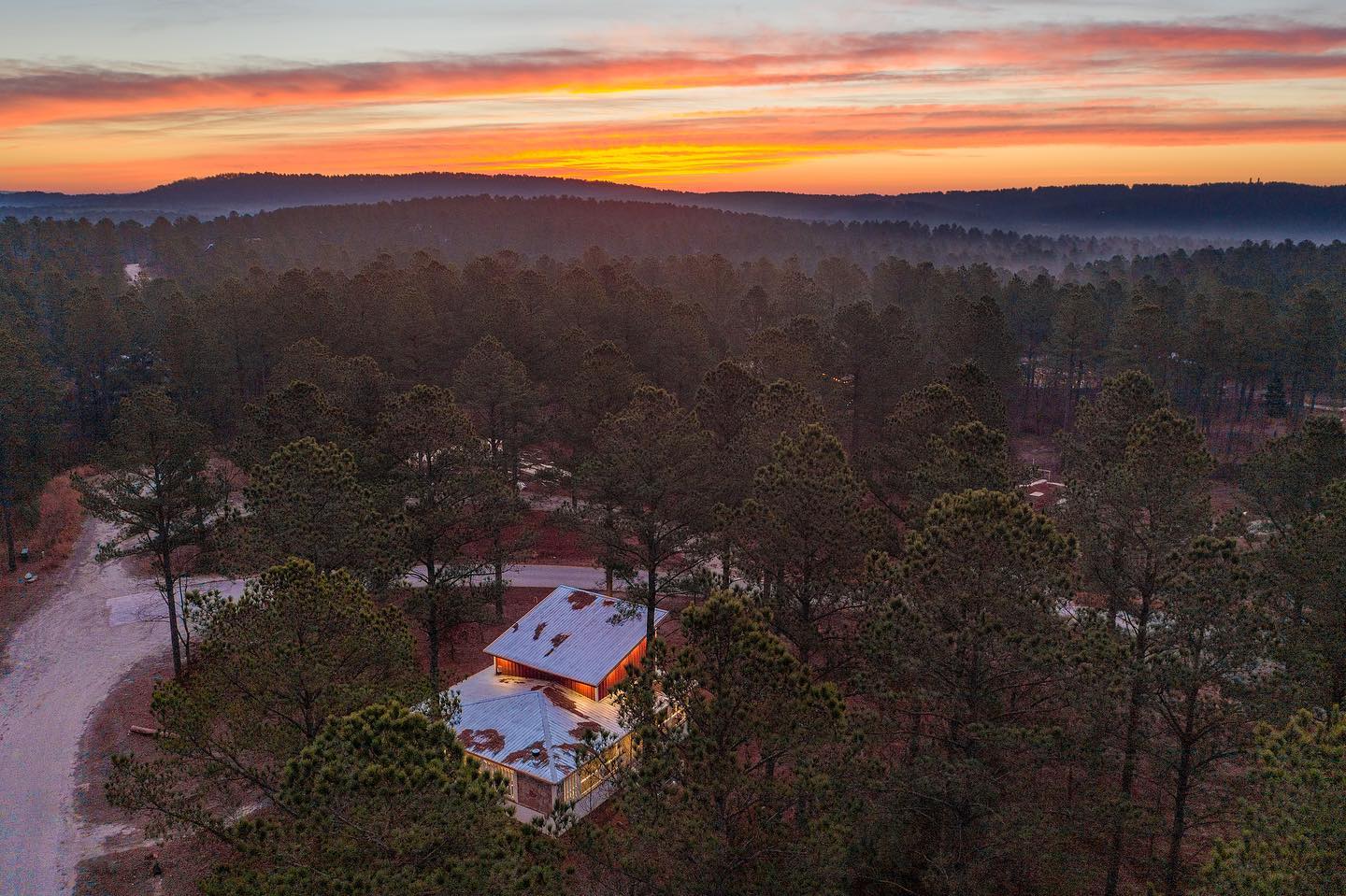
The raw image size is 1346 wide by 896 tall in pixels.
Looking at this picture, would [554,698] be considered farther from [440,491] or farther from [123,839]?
[123,839]

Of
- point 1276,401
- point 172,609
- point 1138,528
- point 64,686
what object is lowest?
point 64,686

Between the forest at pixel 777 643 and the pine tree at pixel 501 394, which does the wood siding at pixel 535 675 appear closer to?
the forest at pixel 777 643

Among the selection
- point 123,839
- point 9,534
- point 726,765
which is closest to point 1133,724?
point 726,765

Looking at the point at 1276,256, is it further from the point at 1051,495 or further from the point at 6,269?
the point at 6,269

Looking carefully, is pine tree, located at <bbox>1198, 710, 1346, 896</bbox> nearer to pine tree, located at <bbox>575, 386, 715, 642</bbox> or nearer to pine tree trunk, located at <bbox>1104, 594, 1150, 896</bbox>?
pine tree trunk, located at <bbox>1104, 594, 1150, 896</bbox>

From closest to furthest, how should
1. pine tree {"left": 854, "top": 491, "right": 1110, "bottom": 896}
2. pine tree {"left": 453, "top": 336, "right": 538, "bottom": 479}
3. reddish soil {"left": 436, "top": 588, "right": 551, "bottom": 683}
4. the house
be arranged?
pine tree {"left": 854, "top": 491, "right": 1110, "bottom": 896}, the house, reddish soil {"left": 436, "top": 588, "right": 551, "bottom": 683}, pine tree {"left": 453, "top": 336, "right": 538, "bottom": 479}

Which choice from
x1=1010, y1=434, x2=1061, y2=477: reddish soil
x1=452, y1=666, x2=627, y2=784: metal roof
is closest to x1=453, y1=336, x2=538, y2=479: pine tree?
x1=452, y1=666, x2=627, y2=784: metal roof
